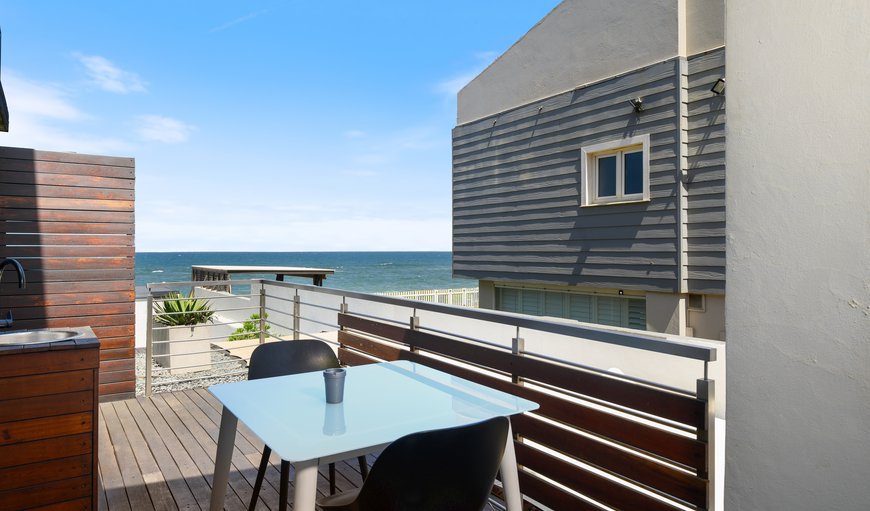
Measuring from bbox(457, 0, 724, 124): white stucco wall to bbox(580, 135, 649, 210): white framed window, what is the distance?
892mm

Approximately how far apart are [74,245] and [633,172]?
5653mm

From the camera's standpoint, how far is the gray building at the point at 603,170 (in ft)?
18.7

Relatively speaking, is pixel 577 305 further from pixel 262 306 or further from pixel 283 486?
pixel 283 486

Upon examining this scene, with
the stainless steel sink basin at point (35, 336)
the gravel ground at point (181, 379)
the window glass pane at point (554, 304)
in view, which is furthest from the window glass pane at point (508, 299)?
the stainless steel sink basin at point (35, 336)

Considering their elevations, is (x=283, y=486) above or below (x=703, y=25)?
below

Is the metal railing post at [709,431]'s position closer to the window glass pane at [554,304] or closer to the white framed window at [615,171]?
the white framed window at [615,171]

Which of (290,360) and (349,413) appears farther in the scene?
(290,360)

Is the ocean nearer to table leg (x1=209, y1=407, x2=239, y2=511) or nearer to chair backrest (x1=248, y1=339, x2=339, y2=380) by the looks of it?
chair backrest (x1=248, y1=339, x2=339, y2=380)

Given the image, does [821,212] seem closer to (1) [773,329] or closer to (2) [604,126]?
(1) [773,329]

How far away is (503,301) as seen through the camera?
8414 mm

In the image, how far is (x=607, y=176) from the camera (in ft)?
21.9

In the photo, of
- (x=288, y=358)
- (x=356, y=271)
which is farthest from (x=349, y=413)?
(x=356, y=271)

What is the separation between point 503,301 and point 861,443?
24.3ft

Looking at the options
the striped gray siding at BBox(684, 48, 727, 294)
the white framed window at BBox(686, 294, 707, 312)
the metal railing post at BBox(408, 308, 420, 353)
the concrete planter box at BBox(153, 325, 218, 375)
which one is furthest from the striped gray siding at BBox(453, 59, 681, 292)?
the concrete planter box at BBox(153, 325, 218, 375)
